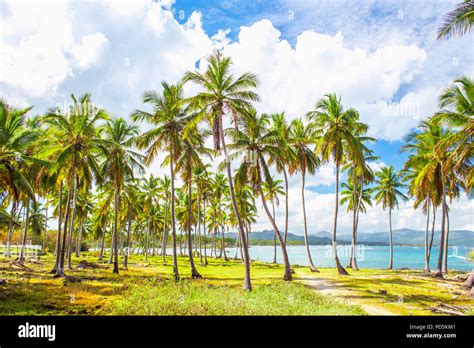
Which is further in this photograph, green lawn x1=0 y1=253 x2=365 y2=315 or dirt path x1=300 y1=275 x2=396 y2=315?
dirt path x1=300 y1=275 x2=396 y2=315

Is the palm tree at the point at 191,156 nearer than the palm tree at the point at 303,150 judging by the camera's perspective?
Yes

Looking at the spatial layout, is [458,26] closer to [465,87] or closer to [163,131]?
[465,87]

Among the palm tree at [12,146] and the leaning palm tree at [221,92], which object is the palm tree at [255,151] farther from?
the palm tree at [12,146]

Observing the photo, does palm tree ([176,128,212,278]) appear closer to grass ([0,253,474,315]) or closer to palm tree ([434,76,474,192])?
grass ([0,253,474,315])

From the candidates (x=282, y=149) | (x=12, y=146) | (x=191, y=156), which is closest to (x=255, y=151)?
(x=282, y=149)

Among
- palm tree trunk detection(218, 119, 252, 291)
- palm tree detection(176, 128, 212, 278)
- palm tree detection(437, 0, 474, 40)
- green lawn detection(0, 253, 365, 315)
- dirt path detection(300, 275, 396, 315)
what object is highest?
palm tree detection(437, 0, 474, 40)

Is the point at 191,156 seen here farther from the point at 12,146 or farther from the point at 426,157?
the point at 426,157

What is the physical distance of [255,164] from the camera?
71.4 feet

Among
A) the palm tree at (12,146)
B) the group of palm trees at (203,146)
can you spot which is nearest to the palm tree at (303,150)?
the group of palm trees at (203,146)

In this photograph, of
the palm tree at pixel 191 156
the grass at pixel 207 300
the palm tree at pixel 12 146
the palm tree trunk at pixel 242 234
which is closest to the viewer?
the grass at pixel 207 300

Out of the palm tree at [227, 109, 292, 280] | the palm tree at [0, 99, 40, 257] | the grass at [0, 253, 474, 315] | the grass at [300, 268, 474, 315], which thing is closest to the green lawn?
the grass at [0, 253, 474, 315]
